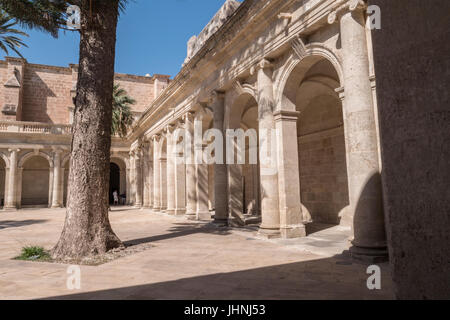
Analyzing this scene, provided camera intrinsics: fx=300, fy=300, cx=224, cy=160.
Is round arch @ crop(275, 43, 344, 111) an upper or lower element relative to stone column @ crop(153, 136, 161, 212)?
upper

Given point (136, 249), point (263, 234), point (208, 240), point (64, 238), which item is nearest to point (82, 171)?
point (64, 238)

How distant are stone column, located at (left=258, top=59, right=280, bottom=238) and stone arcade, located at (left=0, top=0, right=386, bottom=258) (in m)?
0.03

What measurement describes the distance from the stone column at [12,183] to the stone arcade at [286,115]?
11.7m

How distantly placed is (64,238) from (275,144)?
560 cm

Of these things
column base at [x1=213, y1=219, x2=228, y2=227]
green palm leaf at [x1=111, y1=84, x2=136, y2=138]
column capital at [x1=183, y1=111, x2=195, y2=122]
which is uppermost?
green palm leaf at [x1=111, y1=84, x2=136, y2=138]

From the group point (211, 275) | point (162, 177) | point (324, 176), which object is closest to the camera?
point (211, 275)

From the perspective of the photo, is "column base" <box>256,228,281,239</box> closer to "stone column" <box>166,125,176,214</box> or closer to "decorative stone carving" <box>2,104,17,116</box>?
"stone column" <box>166,125,176,214</box>

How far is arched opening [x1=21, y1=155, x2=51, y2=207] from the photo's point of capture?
93.1ft

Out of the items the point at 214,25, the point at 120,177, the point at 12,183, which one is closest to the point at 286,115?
the point at 214,25

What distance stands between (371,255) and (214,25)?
11.2 m

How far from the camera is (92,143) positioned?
6.52m

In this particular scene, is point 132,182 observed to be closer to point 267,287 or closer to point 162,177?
point 162,177

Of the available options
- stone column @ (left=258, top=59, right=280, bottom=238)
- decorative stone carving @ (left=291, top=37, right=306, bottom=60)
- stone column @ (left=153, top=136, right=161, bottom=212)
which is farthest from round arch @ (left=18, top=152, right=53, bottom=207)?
decorative stone carving @ (left=291, top=37, right=306, bottom=60)
